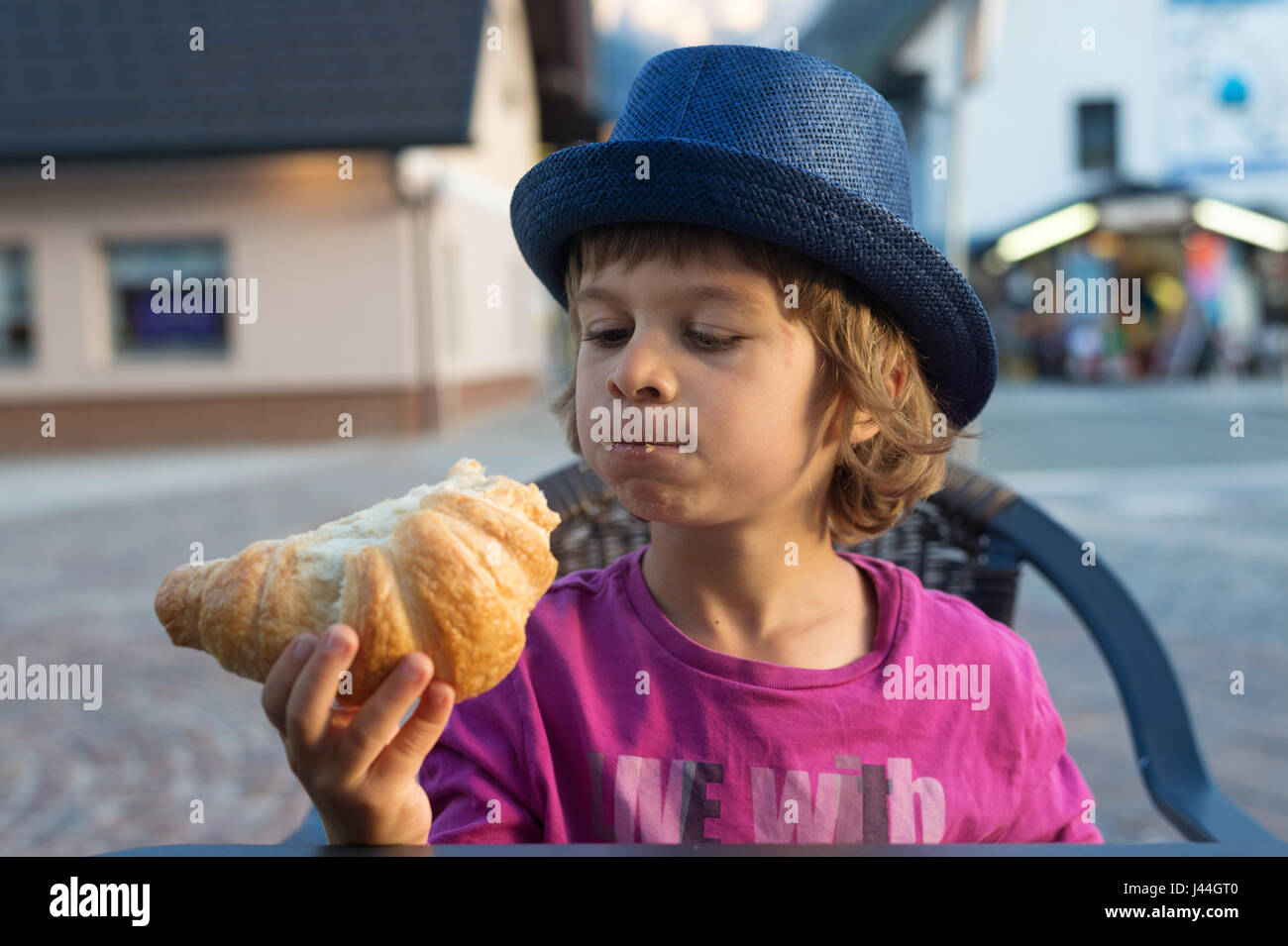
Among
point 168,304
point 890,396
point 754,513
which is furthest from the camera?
point 168,304

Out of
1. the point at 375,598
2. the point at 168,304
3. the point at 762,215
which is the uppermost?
the point at 168,304

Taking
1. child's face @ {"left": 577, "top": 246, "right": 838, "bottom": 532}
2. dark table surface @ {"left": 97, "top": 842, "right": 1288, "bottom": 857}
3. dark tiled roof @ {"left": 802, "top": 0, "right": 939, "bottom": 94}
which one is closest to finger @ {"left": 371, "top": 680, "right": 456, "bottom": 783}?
dark table surface @ {"left": 97, "top": 842, "right": 1288, "bottom": 857}

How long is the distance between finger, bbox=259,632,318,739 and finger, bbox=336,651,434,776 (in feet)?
0.20

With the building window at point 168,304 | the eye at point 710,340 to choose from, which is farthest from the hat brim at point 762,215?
the building window at point 168,304

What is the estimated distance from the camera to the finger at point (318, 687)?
991 millimetres

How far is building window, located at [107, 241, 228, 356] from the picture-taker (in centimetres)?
1612

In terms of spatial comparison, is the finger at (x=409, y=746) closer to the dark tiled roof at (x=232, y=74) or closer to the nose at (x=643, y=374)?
the nose at (x=643, y=374)

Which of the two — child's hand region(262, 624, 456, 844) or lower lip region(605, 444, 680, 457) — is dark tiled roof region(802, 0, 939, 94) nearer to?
lower lip region(605, 444, 680, 457)

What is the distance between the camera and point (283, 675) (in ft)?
3.42

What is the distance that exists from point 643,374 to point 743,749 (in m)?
0.55

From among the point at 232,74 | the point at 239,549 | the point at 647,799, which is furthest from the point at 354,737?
the point at 232,74

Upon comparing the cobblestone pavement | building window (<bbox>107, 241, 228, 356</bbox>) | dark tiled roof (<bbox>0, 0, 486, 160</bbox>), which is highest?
dark tiled roof (<bbox>0, 0, 486, 160</bbox>)

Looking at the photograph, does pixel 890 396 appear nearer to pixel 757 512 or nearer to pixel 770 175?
pixel 757 512

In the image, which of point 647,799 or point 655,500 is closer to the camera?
point 655,500
